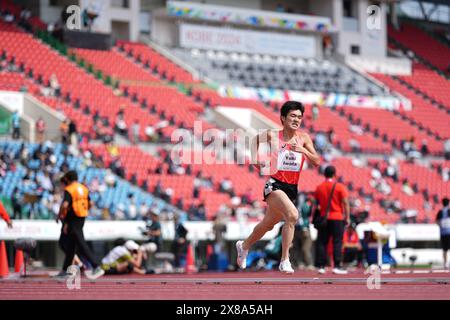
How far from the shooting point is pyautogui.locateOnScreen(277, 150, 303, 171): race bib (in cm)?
1298

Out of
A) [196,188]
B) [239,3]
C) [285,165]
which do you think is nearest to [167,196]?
[196,188]

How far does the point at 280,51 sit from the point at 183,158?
57.9 ft

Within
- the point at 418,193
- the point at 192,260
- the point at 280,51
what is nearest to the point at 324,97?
the point at 280,51

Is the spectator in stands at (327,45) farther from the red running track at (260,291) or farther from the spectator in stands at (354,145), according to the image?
the red running track at (260,291)

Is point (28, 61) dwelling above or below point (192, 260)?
above

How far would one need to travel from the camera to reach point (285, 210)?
12.7 meters

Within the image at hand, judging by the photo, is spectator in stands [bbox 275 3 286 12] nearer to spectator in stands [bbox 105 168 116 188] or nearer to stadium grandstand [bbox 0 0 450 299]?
stadium grandstand [bbox 0 0 450 299]

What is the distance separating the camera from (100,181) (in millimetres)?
32500

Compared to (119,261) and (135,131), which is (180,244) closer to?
(119,261)

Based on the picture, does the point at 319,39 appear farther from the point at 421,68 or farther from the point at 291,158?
the point at 291,158

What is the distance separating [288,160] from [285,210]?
0.66m

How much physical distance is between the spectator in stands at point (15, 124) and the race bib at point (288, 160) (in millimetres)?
22232

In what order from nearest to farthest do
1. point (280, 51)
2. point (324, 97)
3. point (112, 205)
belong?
point (112, 205), point (324, 97), point (280, 51)
